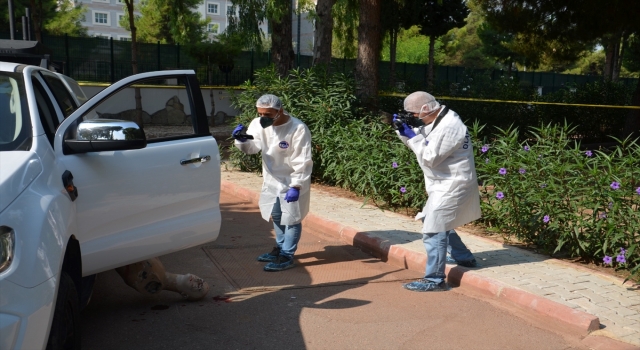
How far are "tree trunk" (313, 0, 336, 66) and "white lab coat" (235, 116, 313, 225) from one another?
9.55m

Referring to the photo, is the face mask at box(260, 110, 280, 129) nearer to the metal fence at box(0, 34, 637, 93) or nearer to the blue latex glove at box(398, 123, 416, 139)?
the blue latex glove at box(398, 123, 416, 139)

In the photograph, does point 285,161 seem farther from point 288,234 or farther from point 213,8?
point 213,8

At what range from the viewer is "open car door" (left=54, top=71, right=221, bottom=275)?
4.23m

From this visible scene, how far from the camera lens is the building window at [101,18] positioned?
76.6 m

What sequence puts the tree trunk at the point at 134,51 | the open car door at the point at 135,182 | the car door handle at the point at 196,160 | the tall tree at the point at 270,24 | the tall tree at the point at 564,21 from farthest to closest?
the tree trunk at the point at 134,51
the tall tree at the point at 564,21
the tall tree at the point at 270,24
the car door handle at the point at 196,160
the open car door at the point at 135,182

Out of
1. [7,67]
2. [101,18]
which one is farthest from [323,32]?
[101,18]

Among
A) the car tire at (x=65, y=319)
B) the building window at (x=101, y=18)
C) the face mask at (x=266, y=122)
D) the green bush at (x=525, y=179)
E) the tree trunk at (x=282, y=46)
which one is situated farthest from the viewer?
the building window at (x=101, y=18)

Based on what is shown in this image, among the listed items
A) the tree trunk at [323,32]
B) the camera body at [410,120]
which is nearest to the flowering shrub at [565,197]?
the camera body at [410,120]

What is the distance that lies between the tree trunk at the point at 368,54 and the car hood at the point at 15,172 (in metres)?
8.72

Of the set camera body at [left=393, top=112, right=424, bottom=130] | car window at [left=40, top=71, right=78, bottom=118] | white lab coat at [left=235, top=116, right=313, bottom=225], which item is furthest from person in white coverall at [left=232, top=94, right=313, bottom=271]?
car window at [left=40, top=71, right=78, bottom=118]

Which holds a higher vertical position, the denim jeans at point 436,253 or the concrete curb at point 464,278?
the denim jeans at point 436,253

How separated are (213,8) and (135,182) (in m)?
77.0

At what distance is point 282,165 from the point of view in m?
6.65

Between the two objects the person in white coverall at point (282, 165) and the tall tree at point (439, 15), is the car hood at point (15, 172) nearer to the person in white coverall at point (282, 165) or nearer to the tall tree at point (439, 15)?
the person in white coverall at point (282, 165)
